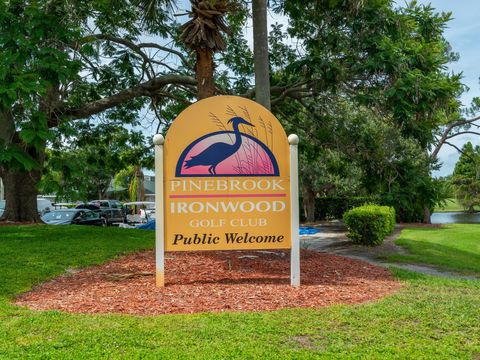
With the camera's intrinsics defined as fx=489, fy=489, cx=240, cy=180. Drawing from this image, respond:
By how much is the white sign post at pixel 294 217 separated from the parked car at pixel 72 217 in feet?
58.7

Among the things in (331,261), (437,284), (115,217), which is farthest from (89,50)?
(115,217)

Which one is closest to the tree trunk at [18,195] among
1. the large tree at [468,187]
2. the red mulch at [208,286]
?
the red mulch at [208,286]

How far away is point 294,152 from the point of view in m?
7.48

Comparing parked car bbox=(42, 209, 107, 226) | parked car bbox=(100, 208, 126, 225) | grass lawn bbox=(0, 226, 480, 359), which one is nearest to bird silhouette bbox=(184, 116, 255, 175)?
grass lawn bbox=(0, 226, 480, 359)

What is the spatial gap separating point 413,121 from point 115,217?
22.5 m

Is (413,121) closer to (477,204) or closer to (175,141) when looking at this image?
(175,141)

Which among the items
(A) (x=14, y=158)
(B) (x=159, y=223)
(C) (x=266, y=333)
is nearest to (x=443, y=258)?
(B) (x=159, y=223)

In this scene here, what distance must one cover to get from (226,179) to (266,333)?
2.98 m

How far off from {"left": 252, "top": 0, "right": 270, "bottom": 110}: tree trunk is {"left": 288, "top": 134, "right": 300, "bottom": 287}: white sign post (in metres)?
3.23

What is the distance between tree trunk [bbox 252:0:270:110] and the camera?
34.2 ft

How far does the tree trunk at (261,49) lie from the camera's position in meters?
10.4

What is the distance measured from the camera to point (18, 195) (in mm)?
17344

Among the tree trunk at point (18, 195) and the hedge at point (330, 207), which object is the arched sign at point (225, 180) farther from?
the hedge at point (330, 207)

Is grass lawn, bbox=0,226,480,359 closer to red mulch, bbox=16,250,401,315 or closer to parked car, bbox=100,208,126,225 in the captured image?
red mulch, bbox=16,250,401,315
